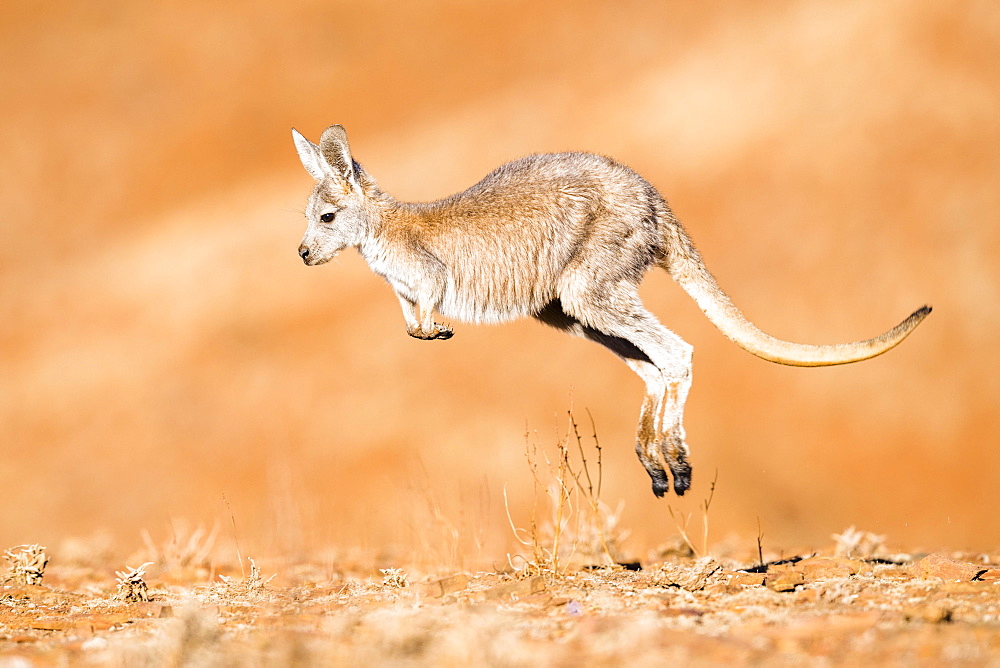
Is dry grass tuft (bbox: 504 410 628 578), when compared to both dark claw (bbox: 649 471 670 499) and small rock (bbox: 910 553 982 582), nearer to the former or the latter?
dark claw (bbox: 649 471 670 499)

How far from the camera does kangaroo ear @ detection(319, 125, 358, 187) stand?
7.27 meters

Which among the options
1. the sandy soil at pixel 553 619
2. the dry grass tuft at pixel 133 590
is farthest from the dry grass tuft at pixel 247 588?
the dry grass tuft at pixel 133 590

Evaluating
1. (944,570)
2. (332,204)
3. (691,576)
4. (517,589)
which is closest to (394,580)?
(517,589)

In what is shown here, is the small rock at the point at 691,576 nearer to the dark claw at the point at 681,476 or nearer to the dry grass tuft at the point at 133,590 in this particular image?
the dark claw at the point at 681,476

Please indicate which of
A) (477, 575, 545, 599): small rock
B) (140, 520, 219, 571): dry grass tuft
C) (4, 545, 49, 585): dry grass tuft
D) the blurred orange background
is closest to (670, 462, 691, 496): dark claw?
(477, 575, 545, 599): small rock

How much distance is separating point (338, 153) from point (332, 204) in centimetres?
36

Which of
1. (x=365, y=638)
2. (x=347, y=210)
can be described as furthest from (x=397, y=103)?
(x=365, y=638)

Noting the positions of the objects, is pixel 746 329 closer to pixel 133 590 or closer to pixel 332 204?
pixel 332 204

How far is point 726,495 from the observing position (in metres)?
18.1

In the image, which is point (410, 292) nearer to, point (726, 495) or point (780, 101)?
point (726, 495)

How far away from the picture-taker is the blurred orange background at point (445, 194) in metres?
19.0

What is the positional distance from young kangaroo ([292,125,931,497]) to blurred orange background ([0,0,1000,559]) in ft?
30.8

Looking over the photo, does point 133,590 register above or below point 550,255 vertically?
below

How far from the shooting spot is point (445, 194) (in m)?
22.7
